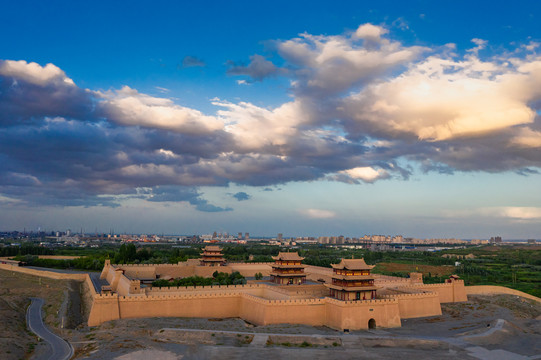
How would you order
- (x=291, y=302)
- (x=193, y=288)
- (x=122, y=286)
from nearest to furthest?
(x=291, y=302)
(x=193, y=288)
(x=122, y=286)

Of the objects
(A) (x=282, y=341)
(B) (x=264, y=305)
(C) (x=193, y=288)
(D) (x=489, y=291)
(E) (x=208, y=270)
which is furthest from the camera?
(E) (x=208, y=270)

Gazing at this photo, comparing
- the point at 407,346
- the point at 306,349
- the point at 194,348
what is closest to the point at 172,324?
the point at 194,348

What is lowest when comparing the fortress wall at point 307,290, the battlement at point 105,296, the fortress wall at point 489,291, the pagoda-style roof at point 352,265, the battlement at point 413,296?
the fortress wall at point 489,291

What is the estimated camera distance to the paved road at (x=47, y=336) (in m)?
33.5

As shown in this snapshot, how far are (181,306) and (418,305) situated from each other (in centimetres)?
2606

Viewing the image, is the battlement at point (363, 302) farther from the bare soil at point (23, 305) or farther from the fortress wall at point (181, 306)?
the bare soil at point (23, 305)

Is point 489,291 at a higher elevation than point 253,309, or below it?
below

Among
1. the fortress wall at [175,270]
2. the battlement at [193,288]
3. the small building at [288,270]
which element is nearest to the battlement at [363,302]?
the battlement at [193,288]

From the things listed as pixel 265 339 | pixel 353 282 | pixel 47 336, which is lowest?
pixel 47 336

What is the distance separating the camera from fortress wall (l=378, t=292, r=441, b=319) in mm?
49219

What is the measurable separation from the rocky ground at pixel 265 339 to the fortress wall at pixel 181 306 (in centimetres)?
161

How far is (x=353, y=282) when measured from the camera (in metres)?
47.3

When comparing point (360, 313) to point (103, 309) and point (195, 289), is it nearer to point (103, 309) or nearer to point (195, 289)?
point (195, 289)

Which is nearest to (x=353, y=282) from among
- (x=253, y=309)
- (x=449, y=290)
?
(x=253, y=309)
